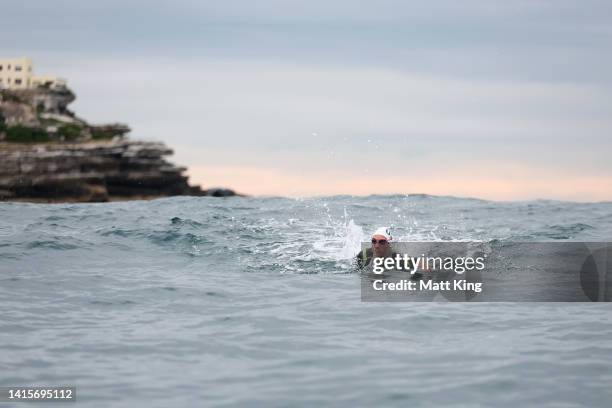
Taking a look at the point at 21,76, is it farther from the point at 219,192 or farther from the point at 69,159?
the point at 219,192

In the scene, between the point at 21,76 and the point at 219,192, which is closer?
the point at 219,192

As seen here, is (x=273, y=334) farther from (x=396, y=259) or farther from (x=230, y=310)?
(x=396, y=259)

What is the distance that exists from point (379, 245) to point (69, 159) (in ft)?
298

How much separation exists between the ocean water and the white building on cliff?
4175 inches

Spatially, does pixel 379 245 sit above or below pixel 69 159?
below

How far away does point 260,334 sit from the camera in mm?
11367

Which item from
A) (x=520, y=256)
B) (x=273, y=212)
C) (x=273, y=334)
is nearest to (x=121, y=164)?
(x=273, y=212)

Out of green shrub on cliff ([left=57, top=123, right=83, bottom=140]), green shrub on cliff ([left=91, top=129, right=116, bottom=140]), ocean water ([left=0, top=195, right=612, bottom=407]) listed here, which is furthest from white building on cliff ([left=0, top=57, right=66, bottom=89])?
ocean water ([left=0, top=195, right=612, bottom=407])

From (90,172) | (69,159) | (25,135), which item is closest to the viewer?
(69,159)

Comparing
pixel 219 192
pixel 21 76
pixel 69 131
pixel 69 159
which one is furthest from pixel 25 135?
pixel 219 192

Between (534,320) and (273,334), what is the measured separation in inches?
162

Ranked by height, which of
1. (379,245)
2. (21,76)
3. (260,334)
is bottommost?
(260,334)

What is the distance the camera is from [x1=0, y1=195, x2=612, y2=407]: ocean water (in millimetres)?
8844

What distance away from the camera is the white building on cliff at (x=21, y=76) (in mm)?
120688
